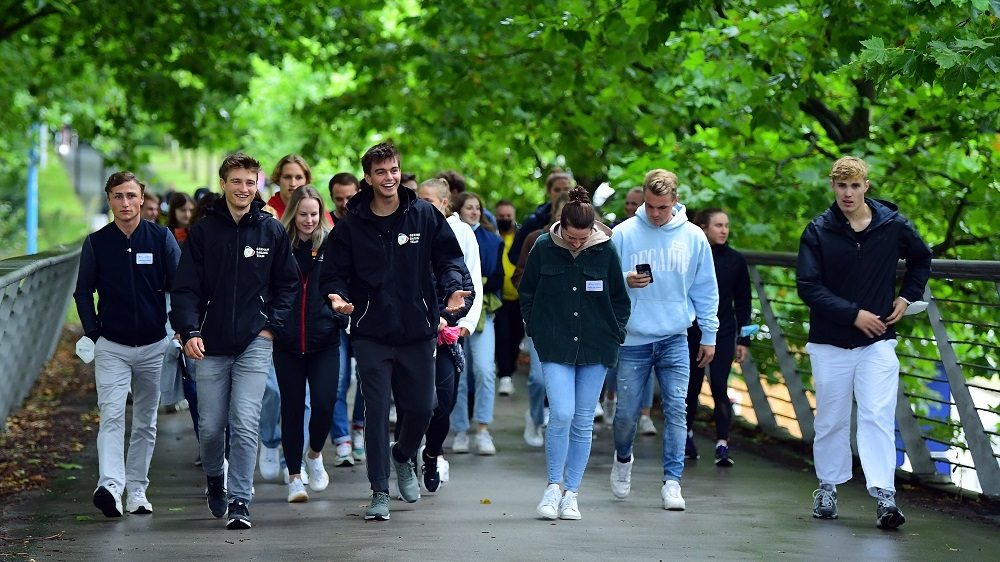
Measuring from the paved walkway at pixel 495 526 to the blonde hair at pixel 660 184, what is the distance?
1.84 m

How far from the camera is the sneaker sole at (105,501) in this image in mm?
8461

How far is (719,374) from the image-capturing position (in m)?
11.4

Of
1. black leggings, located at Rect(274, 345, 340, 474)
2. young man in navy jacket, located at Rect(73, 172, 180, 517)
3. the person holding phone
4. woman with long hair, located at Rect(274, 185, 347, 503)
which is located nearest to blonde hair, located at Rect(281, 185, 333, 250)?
woman with long hair, located at Rect(274, 185, 347, 503)

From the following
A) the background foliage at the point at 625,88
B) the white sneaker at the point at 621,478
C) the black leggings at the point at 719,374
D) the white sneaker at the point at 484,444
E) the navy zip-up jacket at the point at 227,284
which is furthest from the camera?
the background foliage at the point at 625,88

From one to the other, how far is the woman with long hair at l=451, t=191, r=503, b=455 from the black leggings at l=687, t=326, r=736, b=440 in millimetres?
1473

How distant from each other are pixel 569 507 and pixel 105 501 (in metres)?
2.52

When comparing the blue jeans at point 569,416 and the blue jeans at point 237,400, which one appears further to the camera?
the blue jeans at point 569,416

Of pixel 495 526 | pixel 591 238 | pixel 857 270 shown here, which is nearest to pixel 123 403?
pixel 495 526

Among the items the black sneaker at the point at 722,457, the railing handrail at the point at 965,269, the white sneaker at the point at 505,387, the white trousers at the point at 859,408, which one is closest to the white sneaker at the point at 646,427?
the black sneaker at the point at 722,457

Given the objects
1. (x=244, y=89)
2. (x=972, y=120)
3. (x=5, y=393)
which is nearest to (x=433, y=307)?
(x=5, y=393)

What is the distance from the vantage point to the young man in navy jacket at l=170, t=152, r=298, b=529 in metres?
8.16

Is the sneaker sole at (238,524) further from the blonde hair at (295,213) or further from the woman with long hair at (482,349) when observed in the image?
the woman with long hair at (482,349)

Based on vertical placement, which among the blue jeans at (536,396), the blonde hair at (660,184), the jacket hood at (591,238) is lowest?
the blue jeans at (536,396)

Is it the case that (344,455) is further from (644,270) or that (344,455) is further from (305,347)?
(644,270)
